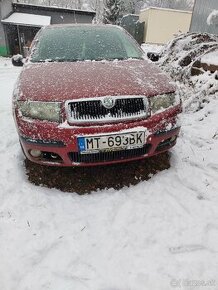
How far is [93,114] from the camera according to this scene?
270 cm

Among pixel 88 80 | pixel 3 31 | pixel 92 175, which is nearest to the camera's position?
pixel 88 80

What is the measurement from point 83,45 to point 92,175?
1779mm

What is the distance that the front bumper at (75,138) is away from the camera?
2.68m

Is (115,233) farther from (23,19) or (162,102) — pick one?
(23,19)

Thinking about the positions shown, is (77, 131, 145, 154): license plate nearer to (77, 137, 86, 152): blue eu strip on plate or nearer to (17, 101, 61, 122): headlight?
(77, 137, 86, 152): blue eu strip on plate

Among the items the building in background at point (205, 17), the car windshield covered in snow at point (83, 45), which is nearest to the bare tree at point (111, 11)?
the building in background at point (205, 17)

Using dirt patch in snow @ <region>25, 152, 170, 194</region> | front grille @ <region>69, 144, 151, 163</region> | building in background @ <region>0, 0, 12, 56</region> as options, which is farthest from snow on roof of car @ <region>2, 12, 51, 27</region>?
front grille @ <region>69, 144, 151, 163</region>

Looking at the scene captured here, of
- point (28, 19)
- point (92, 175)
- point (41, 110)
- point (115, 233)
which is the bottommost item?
point (28, 19)

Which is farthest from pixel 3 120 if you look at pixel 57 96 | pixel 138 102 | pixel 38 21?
pixel 38 21

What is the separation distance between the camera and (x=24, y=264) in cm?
221

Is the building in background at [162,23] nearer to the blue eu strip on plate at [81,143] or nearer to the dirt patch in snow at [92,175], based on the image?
the dirt patch in snow at [92,175]

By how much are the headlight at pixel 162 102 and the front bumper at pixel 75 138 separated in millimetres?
56

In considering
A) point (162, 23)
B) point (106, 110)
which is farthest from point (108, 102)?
point (162, 23)

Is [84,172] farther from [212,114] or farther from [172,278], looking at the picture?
[212,114]
